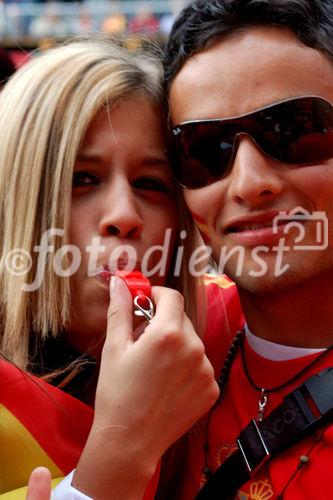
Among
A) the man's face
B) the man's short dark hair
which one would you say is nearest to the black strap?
the man's face

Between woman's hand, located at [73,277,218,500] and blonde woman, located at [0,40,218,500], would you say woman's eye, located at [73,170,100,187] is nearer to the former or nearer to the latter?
blonde woman, located at [0,40,218,500]

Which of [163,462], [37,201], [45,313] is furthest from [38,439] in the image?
[37,201]

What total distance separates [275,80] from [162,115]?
1.46ft

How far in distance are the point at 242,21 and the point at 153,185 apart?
1.97 feet

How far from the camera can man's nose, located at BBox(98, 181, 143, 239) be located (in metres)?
2.11

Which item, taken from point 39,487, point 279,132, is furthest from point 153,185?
point 39,487

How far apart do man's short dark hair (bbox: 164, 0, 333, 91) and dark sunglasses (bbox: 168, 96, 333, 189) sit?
9.1 inches

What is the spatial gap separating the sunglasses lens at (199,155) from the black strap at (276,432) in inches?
27.5

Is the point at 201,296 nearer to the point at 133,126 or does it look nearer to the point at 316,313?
the point at 316,313

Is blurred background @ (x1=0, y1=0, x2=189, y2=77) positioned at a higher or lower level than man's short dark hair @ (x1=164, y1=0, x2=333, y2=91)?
lower

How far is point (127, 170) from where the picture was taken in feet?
7.17

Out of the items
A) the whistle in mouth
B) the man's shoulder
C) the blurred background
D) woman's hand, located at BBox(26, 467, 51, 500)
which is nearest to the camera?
woman's hand, located at BBox(26, 467, 51, 500)

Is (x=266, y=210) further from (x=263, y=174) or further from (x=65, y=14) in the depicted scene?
(x=65, y=14)

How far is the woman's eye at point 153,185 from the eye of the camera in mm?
2266
